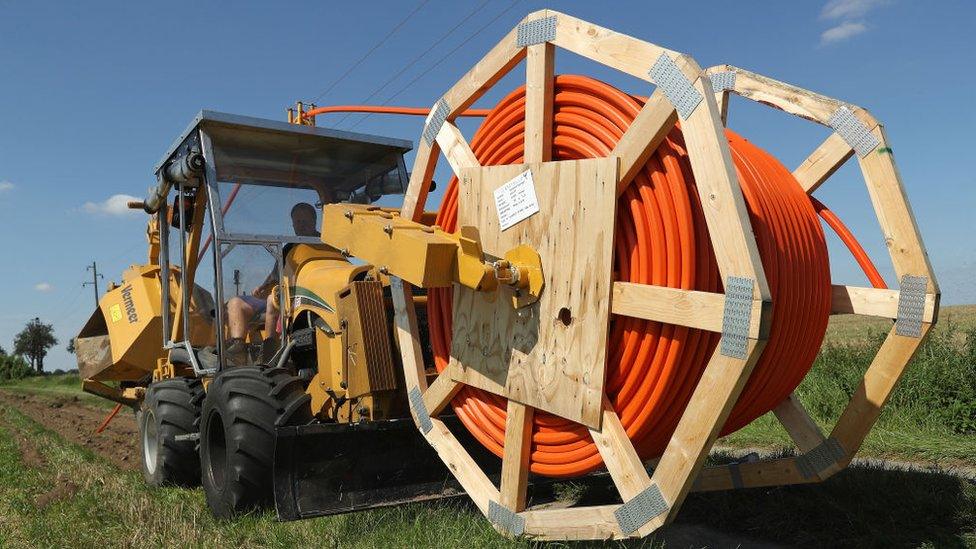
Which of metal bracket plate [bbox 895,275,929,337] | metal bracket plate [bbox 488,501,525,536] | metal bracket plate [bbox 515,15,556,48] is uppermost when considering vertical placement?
metal bracket plate [bbox 515,15,556,48]

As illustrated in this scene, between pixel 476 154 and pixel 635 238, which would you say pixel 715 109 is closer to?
pixel 635 238

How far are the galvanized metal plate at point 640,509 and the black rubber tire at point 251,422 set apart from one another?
2.16 metres

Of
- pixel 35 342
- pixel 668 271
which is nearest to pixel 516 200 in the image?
pixel 668 271

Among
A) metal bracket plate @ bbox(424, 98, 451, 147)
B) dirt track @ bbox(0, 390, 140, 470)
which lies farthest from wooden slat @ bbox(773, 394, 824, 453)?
dirt track @ bbox(0, 390, 140, 470)

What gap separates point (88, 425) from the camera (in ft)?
42.7

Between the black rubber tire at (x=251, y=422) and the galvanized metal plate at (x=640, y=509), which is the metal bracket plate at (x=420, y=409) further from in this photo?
the galvanized metal plate at (x=640, y=509)

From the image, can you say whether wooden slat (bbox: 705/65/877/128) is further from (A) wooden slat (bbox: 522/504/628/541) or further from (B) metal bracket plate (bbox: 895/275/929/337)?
(A) wooden slat (bbox: 522/504/628/541)

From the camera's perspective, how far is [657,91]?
294 centimetres

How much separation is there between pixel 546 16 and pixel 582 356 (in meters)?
1.50

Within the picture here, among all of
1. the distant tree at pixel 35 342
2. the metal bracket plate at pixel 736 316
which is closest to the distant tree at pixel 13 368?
the distant tree at pixel 35 342

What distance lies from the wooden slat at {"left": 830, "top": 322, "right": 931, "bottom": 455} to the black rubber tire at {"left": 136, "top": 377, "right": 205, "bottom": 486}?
15.0 ft

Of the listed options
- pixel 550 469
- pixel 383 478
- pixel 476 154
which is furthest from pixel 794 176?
pixel 383 478

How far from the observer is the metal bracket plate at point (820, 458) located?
3600mm

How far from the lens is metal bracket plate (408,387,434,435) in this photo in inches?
159
